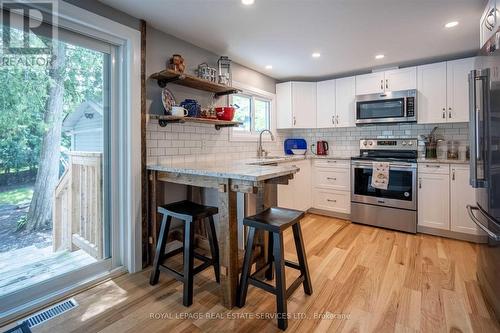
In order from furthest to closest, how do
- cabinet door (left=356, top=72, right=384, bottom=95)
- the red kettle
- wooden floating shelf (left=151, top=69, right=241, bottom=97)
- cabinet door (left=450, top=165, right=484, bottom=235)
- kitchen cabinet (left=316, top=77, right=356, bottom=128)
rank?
1. the red kettle
2. kitchen cabinet (left=316, top=77, right=356, bottom=128)
3. cabinet door (left=356, top=72, right=384, bottom=95)
4. cabinet door (left=450, top=165, right=484, bottom=235)
5. wooden floating shelf (left=151, top=69, right=241, bottom=97)

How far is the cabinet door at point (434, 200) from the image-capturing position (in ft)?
10.2

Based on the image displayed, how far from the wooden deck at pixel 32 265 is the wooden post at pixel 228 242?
4.04 ft

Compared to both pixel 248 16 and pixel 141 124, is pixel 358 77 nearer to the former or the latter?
pixel 248 16

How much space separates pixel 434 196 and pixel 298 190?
1.70 metres

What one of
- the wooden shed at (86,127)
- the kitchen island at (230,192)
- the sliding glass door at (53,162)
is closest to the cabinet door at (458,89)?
the kitchen island at (230,192)

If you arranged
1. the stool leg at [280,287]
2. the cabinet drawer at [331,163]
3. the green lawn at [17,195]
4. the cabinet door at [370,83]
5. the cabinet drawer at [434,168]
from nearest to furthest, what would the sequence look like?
1. the stool leg at [280,287]
2. the green lawn at [17,195]
3. the cabinet drawer at [434,168]
4. the cabinet door at [370,83]
5. the cabinet drawer at [331,163]

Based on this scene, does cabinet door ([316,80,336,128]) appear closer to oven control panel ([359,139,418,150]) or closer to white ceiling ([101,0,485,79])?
oven control panel ([359,139,418,150])

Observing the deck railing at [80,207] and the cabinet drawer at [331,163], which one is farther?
the cabinet drawer at [331,163]

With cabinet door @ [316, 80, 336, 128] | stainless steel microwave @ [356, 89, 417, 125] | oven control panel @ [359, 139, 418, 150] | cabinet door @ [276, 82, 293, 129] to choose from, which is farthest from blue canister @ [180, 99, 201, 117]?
oven control panel @ [359, 139, 418, 150]

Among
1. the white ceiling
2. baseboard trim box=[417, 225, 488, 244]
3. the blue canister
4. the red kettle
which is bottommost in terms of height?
baseboard trim box=[417, 225, 488, 244]

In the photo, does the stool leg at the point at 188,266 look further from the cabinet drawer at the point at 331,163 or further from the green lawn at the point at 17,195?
the cabinet drawer at the point at 331,163

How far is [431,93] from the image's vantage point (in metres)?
3.31

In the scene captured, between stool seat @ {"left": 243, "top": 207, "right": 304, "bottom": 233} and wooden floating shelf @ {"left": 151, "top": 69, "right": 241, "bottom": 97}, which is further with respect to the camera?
wooden floating shelf @ {"left": 151, "top": 69, "right": 241, "bottom": 97}

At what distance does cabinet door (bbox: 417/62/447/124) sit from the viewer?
3.25 m
